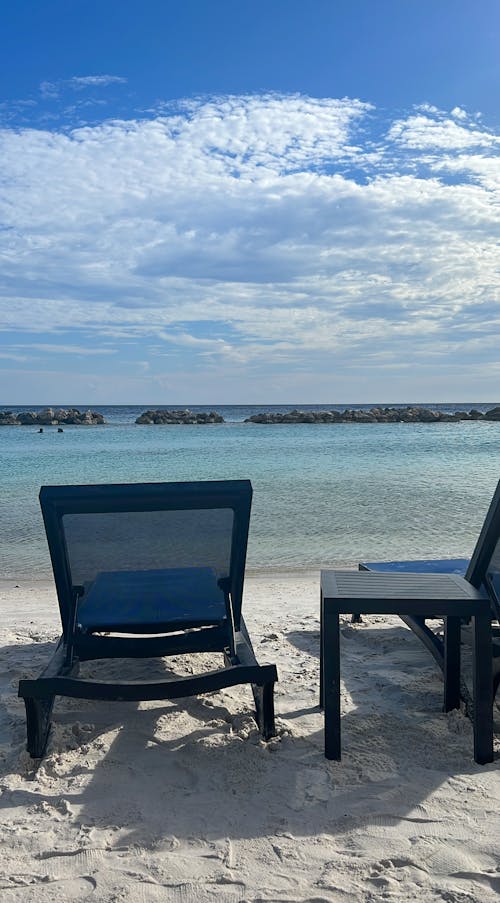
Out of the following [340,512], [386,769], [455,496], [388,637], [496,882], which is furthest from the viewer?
[455,496]

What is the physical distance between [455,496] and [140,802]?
1298 centimetres

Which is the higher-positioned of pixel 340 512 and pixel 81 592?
pixel 81 592

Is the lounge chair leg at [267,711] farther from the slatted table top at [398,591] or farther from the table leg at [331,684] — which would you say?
the slatted table top at [398,591]

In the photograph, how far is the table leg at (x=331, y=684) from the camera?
9.61 feet

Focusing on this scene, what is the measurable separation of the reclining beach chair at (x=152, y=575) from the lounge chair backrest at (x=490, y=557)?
3.85ft

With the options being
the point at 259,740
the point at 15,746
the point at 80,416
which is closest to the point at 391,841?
the point at 259,740

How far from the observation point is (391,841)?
2.38 meters

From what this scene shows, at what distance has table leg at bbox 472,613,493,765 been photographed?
2928 mm

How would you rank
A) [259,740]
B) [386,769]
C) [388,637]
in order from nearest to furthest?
[386,769] → [259,740] → [388,637]

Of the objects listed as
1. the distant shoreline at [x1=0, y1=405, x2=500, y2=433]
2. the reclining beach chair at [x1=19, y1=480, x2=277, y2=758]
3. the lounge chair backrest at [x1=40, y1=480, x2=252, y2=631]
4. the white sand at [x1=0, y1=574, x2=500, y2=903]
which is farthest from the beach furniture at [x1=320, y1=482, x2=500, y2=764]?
the distant shoreline at [x1=0, y1=405, x2=500, y2=433]

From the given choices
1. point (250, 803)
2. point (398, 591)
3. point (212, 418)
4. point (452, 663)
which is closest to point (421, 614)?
point (398, 591)

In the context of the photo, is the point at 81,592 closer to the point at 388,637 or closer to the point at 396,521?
the point at 388,637

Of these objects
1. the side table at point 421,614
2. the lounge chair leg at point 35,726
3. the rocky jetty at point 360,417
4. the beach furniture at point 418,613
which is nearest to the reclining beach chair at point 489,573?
the beach furniture at point 418,613

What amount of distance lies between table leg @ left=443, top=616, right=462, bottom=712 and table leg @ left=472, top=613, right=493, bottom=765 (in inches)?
15.4
